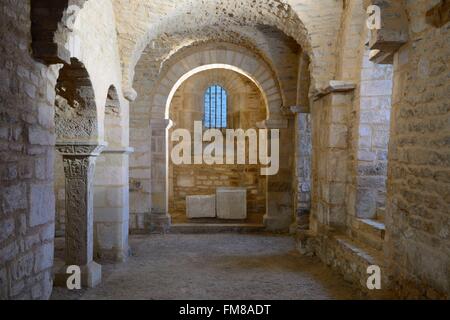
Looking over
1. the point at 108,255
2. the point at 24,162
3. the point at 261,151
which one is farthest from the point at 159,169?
the point at 24,162

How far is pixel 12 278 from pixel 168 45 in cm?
586

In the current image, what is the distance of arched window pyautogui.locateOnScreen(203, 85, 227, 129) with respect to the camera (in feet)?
36.4

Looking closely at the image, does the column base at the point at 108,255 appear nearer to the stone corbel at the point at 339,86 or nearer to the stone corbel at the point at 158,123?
the stone corbel at the point at 158,123

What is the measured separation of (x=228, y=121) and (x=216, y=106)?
530mm

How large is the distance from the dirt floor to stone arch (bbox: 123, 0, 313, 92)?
253 cm

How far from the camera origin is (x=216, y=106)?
11.1 m

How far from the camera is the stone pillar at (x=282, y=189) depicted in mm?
8266

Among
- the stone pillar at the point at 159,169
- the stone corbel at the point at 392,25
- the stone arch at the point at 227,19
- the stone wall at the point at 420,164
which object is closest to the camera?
the stone wall at the point at 420,164

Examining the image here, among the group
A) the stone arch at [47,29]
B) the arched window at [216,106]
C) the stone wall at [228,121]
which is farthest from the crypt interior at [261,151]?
the arched window at [216,106]

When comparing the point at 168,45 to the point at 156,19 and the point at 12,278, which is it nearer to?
the point at 156,19

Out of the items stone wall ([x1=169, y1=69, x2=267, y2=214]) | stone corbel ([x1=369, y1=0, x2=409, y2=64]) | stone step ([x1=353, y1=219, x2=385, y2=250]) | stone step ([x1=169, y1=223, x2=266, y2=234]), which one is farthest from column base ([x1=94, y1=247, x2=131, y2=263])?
stone wall ([x1=169, y1=69, x2=267, y2=214])

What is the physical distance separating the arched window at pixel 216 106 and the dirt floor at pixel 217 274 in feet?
14.8

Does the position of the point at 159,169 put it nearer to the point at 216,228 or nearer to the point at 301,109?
the point at 216,228

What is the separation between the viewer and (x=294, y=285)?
475cm
